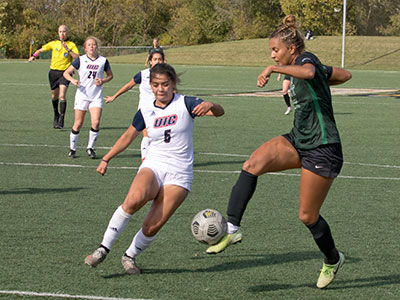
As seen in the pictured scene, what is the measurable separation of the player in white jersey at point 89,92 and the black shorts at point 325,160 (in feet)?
24.8

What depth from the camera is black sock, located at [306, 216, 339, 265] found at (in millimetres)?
5766

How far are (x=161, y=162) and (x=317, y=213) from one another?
136 centimetres

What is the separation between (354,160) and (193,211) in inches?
206

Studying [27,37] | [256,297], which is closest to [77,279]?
[256,297]

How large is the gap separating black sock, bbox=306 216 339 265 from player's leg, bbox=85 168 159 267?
132cm

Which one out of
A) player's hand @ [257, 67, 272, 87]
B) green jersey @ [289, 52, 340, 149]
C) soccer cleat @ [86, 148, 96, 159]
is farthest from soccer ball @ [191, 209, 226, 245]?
soccer cleat @ [86, 148, 96, 159]

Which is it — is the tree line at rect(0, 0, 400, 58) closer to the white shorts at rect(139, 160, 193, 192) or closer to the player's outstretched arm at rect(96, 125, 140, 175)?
the player's outstretched arm at rect(96, 125, 140, 175)

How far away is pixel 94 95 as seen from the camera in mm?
13242

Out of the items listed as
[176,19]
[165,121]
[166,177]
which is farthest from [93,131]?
[176,19]

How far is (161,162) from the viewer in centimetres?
602

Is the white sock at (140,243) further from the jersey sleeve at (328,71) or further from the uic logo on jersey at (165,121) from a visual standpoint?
the jersey sleeve at (328,71)

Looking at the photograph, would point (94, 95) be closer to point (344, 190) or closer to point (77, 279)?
point (344, 190)

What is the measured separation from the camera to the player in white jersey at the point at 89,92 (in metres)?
12.9

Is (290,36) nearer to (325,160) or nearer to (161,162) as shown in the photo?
(325,160)
